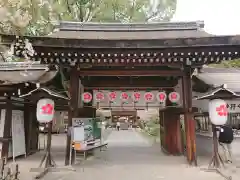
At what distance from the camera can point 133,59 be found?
353 inches

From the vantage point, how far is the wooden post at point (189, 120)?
902cm

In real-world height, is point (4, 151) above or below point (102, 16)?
below

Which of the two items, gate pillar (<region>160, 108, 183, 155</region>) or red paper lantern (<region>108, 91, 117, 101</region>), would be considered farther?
gate pillar (<region>160, 108, 183, 155</region>)

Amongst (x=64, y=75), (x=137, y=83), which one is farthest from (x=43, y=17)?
(x=137, y=83)

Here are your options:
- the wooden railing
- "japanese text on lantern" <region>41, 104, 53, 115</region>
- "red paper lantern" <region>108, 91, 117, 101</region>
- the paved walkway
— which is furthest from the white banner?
the wooden railing

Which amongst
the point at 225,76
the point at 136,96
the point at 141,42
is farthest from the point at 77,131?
the point at 225,76

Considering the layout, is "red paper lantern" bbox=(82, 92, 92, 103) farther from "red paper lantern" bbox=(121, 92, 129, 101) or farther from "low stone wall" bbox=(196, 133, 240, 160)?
"low stone wall" bbox=(196, 133, 240, 160)

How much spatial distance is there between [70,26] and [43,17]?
597cm

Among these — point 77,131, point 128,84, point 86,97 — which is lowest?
point 77,131

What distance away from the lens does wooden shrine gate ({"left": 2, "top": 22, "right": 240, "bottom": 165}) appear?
27.8 feet

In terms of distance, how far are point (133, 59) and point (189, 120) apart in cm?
298

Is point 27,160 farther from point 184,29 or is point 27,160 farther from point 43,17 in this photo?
point 43,17

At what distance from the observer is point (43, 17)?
1636cm

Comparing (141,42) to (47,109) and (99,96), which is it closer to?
(99,96)
